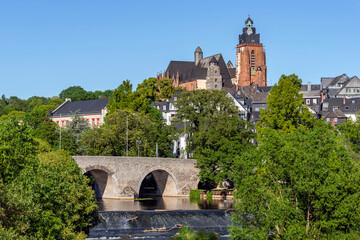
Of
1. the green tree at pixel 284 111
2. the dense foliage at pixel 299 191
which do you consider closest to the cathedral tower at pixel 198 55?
the green tree at pixel 284 111

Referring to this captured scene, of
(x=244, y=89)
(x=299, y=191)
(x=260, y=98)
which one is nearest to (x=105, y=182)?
(x=299, y=191)

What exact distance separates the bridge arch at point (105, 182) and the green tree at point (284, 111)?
54.5ft

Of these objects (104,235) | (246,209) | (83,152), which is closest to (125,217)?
(104,235)

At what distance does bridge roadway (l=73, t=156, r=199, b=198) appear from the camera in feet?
228

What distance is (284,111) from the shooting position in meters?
70.4

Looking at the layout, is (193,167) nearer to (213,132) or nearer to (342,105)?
(213,132)

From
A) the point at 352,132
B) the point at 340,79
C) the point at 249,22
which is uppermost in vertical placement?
the point at 249,22

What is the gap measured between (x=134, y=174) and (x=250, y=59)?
301 ft

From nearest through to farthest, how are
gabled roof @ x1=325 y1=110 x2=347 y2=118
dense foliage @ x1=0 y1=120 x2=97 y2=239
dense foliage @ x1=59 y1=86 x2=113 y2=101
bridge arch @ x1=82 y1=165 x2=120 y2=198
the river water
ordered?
dense foliage @ x1=0 y1=120 x2=97 y2=239
the river water
bridge arch @ x1=82 y1=165 x2=120 y2=198
gabled roof @ x1=325 y1=110 x2=347 y2=118
dense foliage @ x1=59 y1=86 x2=113 y2=101

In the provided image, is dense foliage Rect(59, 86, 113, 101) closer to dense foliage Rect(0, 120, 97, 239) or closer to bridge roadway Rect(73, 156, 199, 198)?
bridge roadway Rect(73, 156, 199, 198)

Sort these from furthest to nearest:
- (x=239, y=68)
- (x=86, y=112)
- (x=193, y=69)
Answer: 1. (x=193, y=69)
2. (x=239, y=68)
3. (x=86, y=112)

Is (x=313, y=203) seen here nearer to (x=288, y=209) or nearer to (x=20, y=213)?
(x=288, y=209)

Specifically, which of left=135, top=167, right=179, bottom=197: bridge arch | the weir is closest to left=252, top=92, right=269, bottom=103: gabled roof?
left=135, top=167, right=179, bottom=197: bridge arch

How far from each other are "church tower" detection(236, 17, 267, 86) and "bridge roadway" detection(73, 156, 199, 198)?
268 ft
